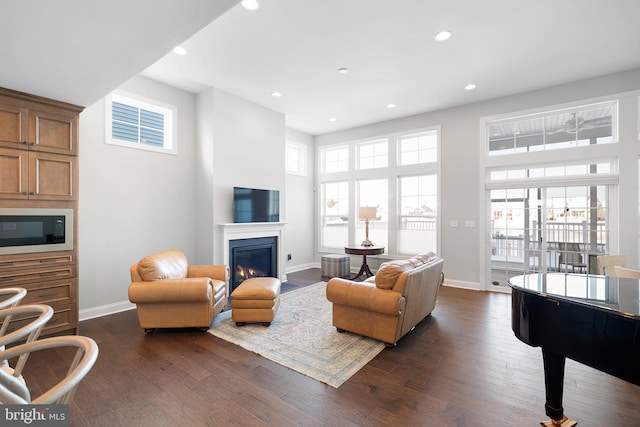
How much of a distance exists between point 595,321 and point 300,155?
6.26 metres

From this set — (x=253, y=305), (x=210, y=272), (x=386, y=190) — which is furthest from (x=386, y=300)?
(x=386, y=190)

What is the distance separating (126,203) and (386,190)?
4.80 meters

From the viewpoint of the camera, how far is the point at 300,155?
23.5ft

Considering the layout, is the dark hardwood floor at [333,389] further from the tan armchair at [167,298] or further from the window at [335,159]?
the window at [335,159]

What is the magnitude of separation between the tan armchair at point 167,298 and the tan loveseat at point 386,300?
4.56 ft

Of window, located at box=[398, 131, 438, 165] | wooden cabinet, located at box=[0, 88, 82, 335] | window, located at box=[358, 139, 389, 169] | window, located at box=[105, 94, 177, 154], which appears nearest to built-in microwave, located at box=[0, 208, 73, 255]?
wooden cabinet, located at box=[0, 88, 82, 335]

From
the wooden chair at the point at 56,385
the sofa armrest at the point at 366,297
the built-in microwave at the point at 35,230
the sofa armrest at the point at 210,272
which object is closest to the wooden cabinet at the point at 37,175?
the built-in microwave at the point at 35,230

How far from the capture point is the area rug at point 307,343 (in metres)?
2.51

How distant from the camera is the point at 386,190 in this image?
6.36m

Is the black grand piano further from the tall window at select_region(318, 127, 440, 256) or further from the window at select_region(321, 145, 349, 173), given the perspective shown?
the window at select_region(321, 145, 349, 173)

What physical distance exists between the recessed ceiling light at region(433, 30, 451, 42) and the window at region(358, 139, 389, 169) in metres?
3.06

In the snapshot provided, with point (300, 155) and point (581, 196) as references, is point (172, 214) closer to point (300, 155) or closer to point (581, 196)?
point (300, 155)

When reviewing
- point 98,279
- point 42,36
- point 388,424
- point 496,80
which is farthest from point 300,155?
point 388,424

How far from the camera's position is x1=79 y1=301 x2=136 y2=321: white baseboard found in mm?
3707
